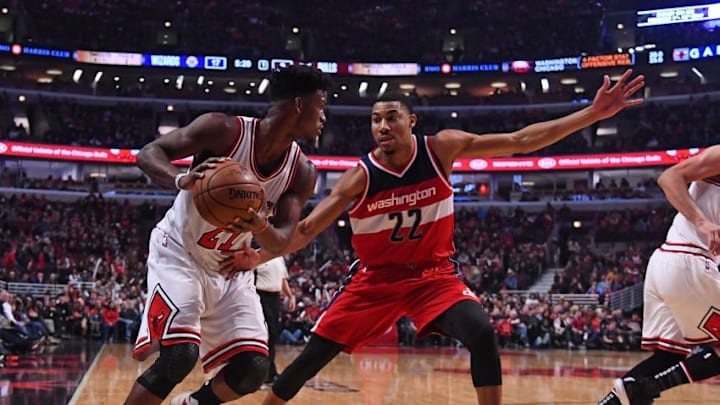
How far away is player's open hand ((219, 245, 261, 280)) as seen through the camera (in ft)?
15.5

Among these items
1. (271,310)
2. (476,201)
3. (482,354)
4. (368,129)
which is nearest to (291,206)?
(482,354)

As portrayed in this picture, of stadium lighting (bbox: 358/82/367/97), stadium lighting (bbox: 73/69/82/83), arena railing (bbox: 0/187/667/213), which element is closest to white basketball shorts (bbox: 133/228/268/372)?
arena railing (bbox: 0/187/667/213)

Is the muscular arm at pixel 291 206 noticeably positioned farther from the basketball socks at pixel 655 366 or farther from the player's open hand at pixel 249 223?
the basketball socks at pixel 655 366

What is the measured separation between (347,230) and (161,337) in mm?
34590

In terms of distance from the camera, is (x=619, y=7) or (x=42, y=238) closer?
(x=42, y=238)

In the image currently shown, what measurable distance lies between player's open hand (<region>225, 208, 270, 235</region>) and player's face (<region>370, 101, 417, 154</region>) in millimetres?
1201

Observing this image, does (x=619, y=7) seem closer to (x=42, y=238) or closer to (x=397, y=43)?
(x=397, y=43)

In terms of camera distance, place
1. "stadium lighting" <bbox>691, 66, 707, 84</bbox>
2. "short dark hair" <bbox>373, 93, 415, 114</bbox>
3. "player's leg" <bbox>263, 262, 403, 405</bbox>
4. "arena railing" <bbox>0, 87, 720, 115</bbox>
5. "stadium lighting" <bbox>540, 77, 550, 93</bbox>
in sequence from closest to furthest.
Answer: "player's leg" <bbox>263, 262, 403, 405</bbox>, "short dark hair" <bbox>373, 93, 415, 114</bbox>, "arena railing" <bbox>0, 87, 720, 115</bbox>, "stadium lighting" <bbox>691, 66, 707, 84</bbox>, "stadium lighting" <bbox>540, 77, 550, 93</bbox>

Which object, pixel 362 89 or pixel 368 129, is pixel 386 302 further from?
pixel 362 89

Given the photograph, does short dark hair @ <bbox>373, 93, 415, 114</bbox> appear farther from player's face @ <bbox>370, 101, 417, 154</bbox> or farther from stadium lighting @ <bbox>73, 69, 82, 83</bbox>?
stadium lighting @ <bbox>73, 69, 82, 83</bbox>

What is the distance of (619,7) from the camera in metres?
44.4

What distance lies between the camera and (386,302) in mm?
5160

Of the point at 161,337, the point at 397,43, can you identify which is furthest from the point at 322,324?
the point at 397,43

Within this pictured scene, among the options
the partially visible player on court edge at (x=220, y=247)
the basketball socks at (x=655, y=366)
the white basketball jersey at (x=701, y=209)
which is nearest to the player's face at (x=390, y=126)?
the partially visible player on court edge at (x=220, y=247)
